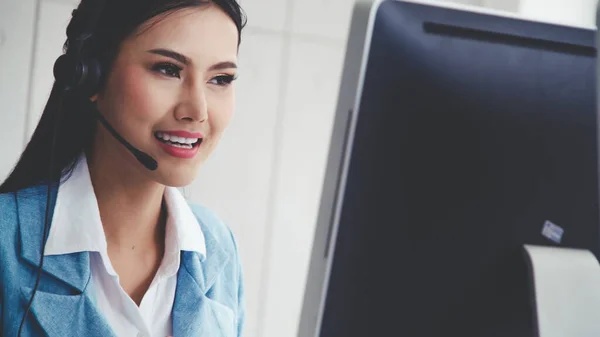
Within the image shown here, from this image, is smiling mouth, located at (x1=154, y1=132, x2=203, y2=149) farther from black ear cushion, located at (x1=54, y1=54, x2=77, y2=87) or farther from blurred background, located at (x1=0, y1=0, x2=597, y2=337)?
blurred background, located at (x1=0, y1=0, x2=597, y2=337)

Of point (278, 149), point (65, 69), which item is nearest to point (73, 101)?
point (65, 69)

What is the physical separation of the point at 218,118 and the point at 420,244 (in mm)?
615

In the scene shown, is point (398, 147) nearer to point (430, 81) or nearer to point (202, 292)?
point (430, 81)

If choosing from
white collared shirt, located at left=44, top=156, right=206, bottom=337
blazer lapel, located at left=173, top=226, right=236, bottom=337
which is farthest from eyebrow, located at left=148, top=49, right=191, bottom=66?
blazer lapel, located at left=173, top=226, right=236, bottom=337

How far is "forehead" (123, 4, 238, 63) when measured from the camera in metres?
1.21

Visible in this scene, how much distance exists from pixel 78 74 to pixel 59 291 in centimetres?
35

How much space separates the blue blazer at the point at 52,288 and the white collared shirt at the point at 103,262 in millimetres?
18

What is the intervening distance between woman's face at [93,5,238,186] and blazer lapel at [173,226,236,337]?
180mm

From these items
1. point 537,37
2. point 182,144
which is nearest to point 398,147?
point 537,37

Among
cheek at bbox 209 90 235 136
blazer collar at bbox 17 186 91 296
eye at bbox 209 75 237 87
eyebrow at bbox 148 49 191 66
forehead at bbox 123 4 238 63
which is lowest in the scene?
blazer collar at bbox 17 186 91 296

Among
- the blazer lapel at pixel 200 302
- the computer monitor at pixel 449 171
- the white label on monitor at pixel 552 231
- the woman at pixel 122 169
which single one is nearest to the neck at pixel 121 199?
the woman at pixel 122 169

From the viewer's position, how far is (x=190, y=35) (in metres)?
1.22

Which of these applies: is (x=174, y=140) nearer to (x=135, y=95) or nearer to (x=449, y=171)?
(x=135, y=95)

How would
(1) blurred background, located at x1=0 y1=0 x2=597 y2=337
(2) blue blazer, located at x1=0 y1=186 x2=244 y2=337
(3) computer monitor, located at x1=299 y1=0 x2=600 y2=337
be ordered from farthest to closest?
(1) blurred background, located at x1=0 y1=0 x2=597 y2=337, (2) blue blazer, located at x1=0 y1=186 x2=244 y2=337, (3) computer monitor, located at x1=299 y1=0 x2=600 y2=337
